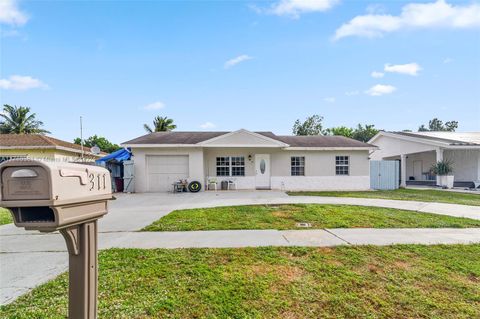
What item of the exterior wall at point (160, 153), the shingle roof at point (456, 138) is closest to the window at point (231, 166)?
the exterior wall at point (160, 153)

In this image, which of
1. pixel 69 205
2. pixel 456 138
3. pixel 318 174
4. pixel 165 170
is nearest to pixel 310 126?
pixel 456 138

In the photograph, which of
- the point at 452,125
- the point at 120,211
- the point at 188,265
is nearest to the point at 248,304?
the point at 188,265

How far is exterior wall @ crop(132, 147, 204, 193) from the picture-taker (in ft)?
52.0

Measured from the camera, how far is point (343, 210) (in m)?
8.59

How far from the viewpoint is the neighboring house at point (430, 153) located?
17.8 m

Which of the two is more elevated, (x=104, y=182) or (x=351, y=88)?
(x=351, y=88)

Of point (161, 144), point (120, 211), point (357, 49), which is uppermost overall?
point (357, 49)

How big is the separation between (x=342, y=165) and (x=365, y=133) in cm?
3055

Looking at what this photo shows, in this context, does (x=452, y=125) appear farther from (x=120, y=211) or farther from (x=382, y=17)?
(x=120, y=211)

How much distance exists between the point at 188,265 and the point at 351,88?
2056 cm

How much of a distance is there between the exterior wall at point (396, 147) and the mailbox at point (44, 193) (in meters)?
22.4

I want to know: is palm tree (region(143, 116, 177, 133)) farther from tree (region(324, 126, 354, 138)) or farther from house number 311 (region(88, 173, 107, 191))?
house number 311 (region(88, 173, 107, 191))

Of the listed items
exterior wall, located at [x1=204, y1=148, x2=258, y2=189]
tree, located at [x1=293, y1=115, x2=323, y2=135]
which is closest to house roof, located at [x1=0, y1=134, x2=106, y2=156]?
exterior wall, located at [x1=204, y1=148, x2=258, y2=189]

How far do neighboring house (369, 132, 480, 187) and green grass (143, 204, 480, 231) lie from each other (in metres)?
10.5
